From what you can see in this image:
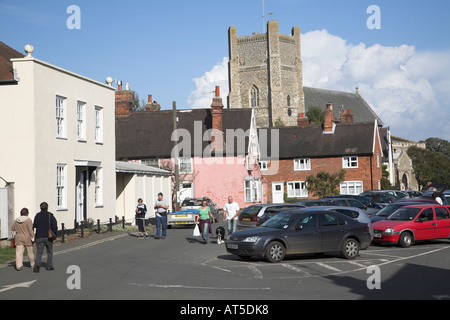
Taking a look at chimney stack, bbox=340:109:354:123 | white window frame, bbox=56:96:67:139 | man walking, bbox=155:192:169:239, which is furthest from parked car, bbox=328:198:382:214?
chimney stack, bbox=340:109:354:123

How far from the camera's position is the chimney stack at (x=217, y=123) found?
2101 inches

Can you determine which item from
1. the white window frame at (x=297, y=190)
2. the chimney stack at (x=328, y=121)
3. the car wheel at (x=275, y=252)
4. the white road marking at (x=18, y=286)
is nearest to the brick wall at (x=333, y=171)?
the white window frame at (x=297, y=190)

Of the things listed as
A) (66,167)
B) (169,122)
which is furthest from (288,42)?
(66,167)

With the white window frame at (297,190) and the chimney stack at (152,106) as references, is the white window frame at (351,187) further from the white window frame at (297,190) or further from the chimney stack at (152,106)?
the chimney stack at (152,106)

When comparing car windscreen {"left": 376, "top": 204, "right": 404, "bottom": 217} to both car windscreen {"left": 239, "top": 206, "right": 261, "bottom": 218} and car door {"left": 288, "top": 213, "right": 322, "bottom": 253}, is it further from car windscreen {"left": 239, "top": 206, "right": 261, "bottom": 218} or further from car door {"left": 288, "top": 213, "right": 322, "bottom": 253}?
car door {"left": 288, "top": 213, "right": 322, "bottom": 253}

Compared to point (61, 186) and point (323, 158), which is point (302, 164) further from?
point (61, 186)

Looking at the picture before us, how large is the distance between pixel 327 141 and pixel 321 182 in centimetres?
454

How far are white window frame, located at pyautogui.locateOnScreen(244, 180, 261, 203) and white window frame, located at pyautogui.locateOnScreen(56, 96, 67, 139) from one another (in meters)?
29.2

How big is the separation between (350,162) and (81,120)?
3710 centimetres

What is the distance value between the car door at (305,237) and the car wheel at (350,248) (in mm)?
806

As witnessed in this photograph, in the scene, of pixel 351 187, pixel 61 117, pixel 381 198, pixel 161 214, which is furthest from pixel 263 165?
pixel 161 214

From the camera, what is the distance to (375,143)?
61.5m

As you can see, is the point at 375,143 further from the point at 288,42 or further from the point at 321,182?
the point at 288,42
